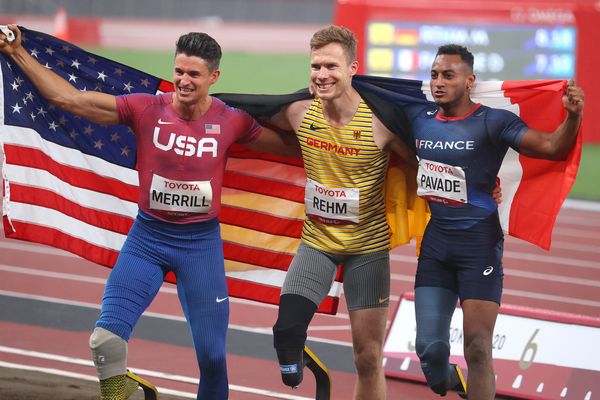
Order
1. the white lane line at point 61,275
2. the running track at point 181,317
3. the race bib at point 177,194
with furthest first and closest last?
the white lane line at point 61,275 → the running track at point 181,317 → the race bib at point 177,194

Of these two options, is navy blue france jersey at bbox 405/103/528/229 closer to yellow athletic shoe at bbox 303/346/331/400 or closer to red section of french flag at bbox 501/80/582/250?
red section of french flag at bbox 501/80/582/250

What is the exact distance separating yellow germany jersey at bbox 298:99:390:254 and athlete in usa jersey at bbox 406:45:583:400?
0.28 meters

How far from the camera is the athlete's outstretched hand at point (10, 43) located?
261 inches

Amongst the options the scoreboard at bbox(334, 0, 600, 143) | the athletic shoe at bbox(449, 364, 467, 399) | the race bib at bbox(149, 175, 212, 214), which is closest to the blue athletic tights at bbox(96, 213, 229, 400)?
the race bib at bbox(149, 175, 212, 214)

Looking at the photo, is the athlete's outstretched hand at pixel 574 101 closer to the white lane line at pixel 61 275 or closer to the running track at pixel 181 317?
the running track at pixel 181 317

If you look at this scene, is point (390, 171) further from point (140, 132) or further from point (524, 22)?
point (524, 22)

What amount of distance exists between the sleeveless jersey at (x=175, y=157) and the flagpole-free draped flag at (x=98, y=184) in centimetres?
84

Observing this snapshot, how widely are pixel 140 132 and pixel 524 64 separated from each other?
1331cm

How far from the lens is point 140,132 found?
652cm

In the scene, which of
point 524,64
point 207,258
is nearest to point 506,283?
point 207,258

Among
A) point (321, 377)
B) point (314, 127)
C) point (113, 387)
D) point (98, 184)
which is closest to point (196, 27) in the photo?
point (98, 184)

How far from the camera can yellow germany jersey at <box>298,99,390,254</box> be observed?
661cm

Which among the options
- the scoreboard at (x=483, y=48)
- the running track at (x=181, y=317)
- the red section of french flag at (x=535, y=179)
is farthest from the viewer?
the scoreboard at (x=483, y=48)

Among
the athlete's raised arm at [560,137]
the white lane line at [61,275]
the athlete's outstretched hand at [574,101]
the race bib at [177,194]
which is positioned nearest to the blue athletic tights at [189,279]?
the race bib at [177,194]
